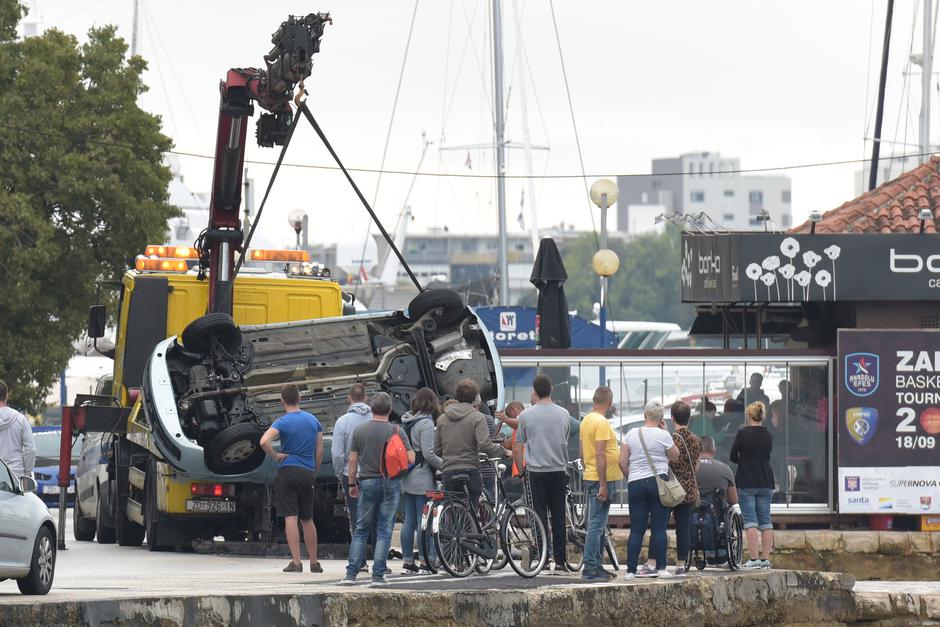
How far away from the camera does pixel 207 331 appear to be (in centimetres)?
1897

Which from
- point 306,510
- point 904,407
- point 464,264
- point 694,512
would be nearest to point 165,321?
point 306,510

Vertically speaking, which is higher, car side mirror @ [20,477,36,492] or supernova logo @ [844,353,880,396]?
supernova logo @ [844,353,880,396]

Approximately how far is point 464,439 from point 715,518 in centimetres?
308

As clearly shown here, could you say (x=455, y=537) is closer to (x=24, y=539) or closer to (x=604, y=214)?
(x=24, y=539)

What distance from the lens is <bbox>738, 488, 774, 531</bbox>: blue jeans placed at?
1842 cm

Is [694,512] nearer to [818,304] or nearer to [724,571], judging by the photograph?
[724,571]

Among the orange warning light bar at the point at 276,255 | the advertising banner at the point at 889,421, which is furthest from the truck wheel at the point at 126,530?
the advertising banner at the point at 889,421

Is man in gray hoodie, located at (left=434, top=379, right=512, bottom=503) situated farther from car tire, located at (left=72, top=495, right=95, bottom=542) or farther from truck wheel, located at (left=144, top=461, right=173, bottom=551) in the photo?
car tire, located at (left=72, top=495, right=95, bottom=542)

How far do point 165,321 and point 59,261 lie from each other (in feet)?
41.8

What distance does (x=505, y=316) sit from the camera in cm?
3559

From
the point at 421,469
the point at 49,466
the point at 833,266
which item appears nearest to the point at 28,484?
the point at 421,469

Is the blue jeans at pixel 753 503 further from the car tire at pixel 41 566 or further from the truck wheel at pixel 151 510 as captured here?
the car tire at pixel 41 566

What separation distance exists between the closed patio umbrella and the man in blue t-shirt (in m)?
9.17

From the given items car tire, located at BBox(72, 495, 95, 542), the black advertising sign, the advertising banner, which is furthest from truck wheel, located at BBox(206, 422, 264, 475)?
the advertising banner
